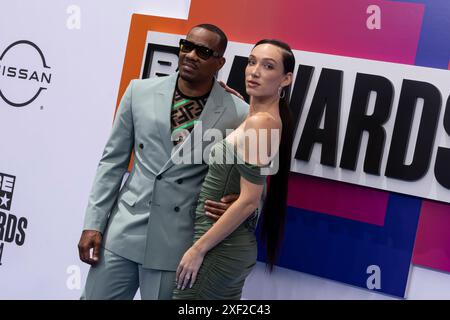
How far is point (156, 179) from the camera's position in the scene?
2725 mm

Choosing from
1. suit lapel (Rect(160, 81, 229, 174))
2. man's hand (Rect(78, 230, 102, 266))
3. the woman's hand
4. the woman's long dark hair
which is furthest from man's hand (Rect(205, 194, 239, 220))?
man's hand (Rect(78, 230, 102, 266))

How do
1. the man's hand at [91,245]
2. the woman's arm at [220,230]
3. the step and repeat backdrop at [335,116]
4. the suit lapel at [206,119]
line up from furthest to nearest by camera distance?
the step and repeat backdrop at [335,116]
the man's hand at [91,245]
the suit lapel at [206,119]
the woman's arm at [220,230]

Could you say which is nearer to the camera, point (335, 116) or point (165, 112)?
point (165, 112)

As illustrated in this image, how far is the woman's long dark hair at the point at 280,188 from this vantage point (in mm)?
2736

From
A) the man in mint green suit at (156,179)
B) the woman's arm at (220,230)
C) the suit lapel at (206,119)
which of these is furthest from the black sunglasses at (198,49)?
the woman's arm at (220,230)

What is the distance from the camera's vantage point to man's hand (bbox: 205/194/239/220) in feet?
8.41

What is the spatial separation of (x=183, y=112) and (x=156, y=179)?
321mm

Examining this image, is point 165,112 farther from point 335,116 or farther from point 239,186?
point 335,116

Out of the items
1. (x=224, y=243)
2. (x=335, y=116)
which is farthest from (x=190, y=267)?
(x=335, y=116)

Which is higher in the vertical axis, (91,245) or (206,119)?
(206,119)

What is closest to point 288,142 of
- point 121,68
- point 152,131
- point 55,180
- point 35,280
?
point 152,131

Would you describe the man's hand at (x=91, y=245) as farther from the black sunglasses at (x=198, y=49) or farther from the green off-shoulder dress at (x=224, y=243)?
the black sunglasses at (x=198, y=49)

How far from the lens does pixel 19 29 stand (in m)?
4.05
